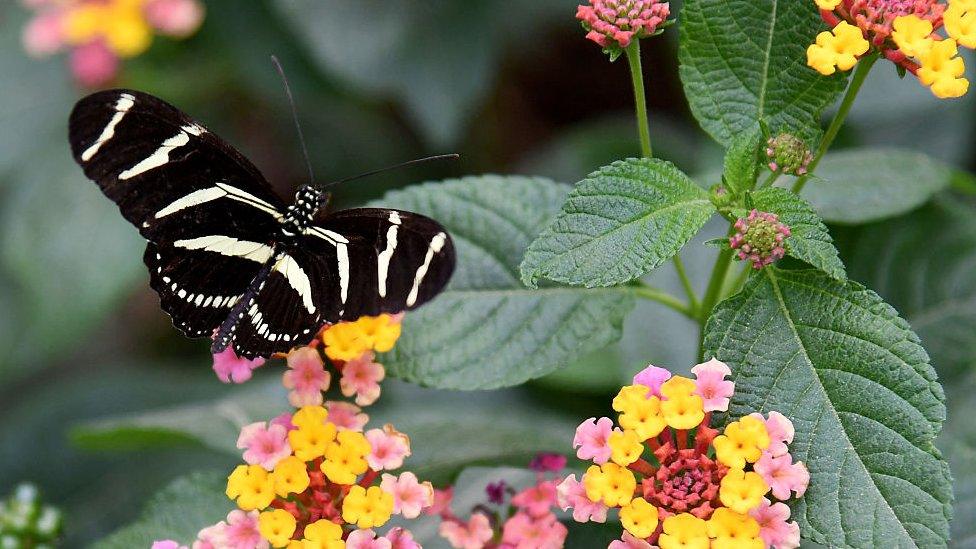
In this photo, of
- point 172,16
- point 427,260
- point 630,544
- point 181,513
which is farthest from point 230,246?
point 172,16

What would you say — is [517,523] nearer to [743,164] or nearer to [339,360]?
[339,360]

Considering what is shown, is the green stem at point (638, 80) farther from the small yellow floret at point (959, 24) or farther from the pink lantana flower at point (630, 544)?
the pink lantana flower at point (630, 544)

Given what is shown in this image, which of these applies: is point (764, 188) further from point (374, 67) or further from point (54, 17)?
point (54, 17)

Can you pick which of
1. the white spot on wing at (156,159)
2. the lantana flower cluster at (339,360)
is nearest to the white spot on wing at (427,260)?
the lantana flower cluster at (339,360)

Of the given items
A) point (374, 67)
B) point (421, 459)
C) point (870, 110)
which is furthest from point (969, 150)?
point (421, 459)

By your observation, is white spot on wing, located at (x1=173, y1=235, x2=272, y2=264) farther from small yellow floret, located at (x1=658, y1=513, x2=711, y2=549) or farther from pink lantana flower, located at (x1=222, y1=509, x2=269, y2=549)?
small yellow floret, located at (x1=658, y1=513, x2=711, y2=549)

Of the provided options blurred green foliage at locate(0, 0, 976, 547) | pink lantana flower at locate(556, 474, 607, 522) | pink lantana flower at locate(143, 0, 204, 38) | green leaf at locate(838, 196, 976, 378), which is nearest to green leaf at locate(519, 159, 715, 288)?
pink lantana flower at locate(556, 474, 607, 522)
